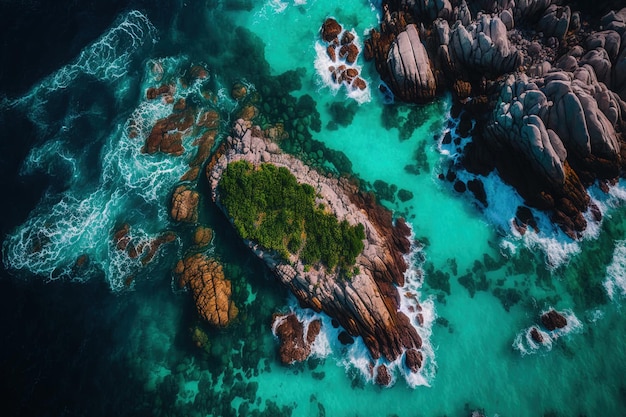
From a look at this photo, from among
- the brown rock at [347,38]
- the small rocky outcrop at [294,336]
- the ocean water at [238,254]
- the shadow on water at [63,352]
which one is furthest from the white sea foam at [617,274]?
the shadow on water at [63,352]

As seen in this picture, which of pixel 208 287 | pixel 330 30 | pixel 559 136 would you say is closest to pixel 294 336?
pixel 208 287

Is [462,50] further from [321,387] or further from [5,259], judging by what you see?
[5,259]

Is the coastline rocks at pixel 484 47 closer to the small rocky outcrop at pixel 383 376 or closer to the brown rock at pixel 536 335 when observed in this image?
the brown rock at pixel 536 335

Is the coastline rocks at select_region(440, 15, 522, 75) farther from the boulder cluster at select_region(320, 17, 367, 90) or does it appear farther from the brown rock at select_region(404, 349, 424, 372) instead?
the brown rock at select_region(404, 349, 424, 372)

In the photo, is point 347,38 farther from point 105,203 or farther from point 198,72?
point 105,203

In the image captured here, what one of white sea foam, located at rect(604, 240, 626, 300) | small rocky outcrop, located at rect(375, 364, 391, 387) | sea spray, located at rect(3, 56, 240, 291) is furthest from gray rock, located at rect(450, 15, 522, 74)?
small rocky outcrop, located at rect(375, 364, 391, 387)
